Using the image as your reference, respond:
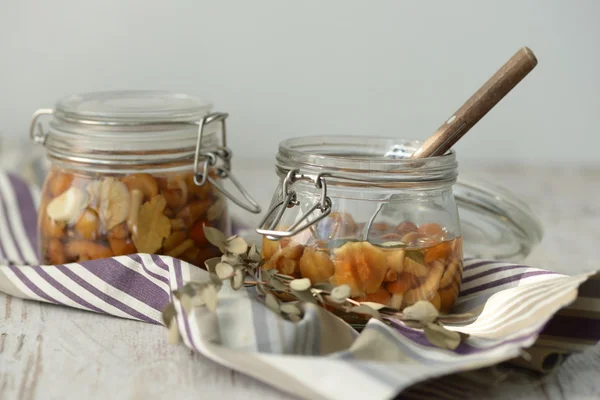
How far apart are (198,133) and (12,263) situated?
0.34 metres

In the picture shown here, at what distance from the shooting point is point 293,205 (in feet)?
2.41

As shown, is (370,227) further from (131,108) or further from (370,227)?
(131,108)

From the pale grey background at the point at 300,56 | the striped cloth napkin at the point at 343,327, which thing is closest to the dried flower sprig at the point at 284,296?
the striped cloth napkin at the point at 343,327

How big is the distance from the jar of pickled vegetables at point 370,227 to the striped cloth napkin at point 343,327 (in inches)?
1.8

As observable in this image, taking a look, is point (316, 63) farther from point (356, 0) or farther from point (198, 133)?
point (198, 133)

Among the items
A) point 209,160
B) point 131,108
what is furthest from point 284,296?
point 131,108

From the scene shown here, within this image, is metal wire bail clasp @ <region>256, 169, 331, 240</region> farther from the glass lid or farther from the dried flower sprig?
the glass lid

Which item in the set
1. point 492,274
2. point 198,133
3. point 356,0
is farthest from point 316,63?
point 492,274

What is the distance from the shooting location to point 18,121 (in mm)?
1716

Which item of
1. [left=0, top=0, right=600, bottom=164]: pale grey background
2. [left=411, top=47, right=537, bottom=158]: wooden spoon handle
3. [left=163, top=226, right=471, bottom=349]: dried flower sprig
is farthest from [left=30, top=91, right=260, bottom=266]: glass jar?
[left=0, top=0, right=600, bottom=164]: pale grey background

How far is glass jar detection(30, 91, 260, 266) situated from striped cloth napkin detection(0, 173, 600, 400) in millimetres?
48

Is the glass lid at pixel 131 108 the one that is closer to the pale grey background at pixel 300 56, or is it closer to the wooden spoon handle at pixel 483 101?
the wooden spoon handle at pixel 483 101

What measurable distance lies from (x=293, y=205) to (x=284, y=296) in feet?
0.31

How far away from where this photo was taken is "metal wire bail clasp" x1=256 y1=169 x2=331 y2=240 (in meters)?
0.67
